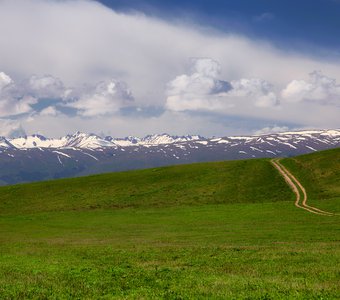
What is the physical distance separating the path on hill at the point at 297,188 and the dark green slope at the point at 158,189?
71.2 inches

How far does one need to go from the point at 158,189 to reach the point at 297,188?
34472mm

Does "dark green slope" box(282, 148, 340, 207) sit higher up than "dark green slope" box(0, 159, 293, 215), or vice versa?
"dark green slope" box(282, 148, 340, 207)

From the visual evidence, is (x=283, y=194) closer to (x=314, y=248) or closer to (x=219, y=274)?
(x=314, y=248)

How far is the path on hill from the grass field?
1.99 meters

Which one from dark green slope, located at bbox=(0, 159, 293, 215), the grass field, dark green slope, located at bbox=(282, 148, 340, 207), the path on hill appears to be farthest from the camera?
dark green slope, located at bbox=(0, 159, 293, 215)

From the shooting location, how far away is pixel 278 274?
22906mm

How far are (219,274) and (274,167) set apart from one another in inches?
3929

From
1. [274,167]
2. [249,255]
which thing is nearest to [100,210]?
[274,167]

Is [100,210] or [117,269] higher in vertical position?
[117,269]

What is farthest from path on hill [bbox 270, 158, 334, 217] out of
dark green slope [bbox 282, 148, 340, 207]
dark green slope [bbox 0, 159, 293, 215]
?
dark green slope [bbox 0, 159, 293, 215]

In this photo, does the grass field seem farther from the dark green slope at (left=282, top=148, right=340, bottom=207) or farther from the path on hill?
the path on hill

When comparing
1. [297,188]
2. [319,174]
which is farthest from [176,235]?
[319,174]

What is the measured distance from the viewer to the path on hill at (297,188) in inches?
2670

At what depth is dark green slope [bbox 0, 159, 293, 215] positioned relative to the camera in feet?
309
